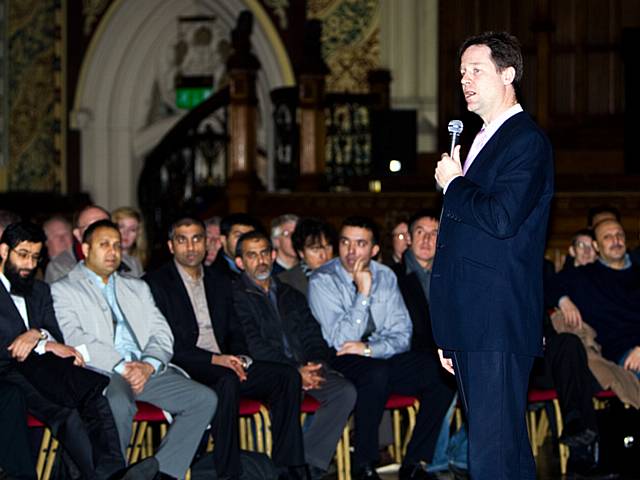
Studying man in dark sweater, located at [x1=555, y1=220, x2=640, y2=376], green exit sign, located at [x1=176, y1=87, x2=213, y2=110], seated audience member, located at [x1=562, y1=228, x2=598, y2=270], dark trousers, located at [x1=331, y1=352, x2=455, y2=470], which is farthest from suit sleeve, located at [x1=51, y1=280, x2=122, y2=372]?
green exit sign, located at [x1=176, y1=87, x2=213, y2=110]

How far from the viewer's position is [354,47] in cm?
1176

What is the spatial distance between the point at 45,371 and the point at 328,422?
127 centimetres

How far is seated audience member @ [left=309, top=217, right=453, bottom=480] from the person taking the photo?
5.65 metres

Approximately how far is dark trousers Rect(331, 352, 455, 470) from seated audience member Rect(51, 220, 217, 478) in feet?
2.36

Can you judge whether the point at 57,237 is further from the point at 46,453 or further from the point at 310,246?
the point at 46,453

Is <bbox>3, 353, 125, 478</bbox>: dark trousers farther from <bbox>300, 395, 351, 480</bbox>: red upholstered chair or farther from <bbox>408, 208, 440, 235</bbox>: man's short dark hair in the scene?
<bbox>408, 208, 440, 235</bbox>: man's short dark hair

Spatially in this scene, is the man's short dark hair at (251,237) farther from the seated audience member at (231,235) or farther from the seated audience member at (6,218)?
the seated audience member at (6,218)

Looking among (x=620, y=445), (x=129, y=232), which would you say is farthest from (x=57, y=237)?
(x=620, y=445)

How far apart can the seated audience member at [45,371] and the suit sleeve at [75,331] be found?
6 cm

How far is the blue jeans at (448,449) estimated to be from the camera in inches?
227

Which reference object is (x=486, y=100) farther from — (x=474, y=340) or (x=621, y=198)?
(x=621, y=198)

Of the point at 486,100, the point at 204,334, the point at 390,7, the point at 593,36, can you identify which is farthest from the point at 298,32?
the point at 486,100

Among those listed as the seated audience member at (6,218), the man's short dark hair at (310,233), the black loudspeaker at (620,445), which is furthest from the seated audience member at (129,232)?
the black loudspeaker at (620,445)

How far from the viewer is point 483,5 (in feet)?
36.7
